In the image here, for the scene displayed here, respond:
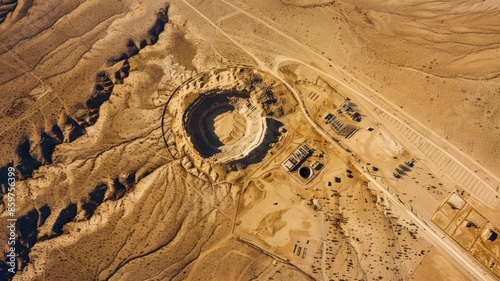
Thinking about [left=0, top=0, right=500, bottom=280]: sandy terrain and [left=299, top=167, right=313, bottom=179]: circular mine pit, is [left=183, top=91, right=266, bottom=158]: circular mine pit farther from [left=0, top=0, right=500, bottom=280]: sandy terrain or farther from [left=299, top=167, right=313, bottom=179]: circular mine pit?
[left=299, top=167, right=313, bottom=179]: circular mine pit

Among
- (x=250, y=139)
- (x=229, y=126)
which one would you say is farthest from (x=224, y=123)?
(x=250, y=139)

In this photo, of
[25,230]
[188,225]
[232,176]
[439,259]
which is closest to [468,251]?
[439,259]

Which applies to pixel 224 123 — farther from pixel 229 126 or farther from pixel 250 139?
pixel 250 139

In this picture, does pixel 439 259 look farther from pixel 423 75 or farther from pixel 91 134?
pixel 91 134

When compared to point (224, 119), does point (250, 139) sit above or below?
below

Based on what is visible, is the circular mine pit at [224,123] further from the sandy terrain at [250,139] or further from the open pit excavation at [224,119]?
the sandy terrain at [250,139]

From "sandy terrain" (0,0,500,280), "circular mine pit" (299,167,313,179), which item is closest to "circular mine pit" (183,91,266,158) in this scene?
"sandy terrain" (0,0,500,280)
